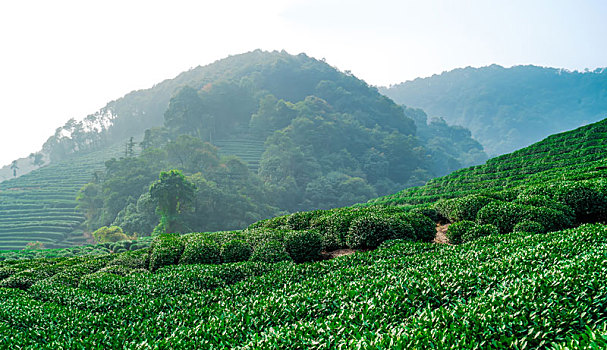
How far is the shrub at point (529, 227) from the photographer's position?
11.4 meters

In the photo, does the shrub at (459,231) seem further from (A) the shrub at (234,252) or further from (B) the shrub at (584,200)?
(A) the shrub at (234,252)

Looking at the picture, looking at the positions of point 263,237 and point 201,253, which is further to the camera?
point 263,237

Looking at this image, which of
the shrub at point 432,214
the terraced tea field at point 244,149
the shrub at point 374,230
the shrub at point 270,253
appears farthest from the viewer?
the terraced tea field at point 244,149

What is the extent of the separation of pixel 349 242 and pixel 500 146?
185108mm

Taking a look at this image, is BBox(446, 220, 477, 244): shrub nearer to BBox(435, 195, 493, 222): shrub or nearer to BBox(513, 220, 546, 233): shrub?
BBox(513, 220, 546, 233): shrub

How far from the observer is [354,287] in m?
6.70

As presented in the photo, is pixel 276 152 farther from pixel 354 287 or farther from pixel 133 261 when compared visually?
pixel 354 287

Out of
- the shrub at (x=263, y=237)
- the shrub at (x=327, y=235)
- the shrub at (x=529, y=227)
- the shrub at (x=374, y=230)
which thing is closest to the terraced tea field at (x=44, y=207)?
the shrub at (x=263, y=237)

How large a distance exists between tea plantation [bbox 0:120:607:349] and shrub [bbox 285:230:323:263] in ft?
0.12

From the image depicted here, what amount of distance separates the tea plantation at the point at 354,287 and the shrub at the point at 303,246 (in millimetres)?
36

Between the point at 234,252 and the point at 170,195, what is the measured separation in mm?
36106

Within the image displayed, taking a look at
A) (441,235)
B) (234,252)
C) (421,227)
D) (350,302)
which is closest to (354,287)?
(350,302)

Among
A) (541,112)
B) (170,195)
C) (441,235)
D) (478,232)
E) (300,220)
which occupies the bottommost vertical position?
(441,235)

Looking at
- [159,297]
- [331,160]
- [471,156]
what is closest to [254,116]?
[331,160]
